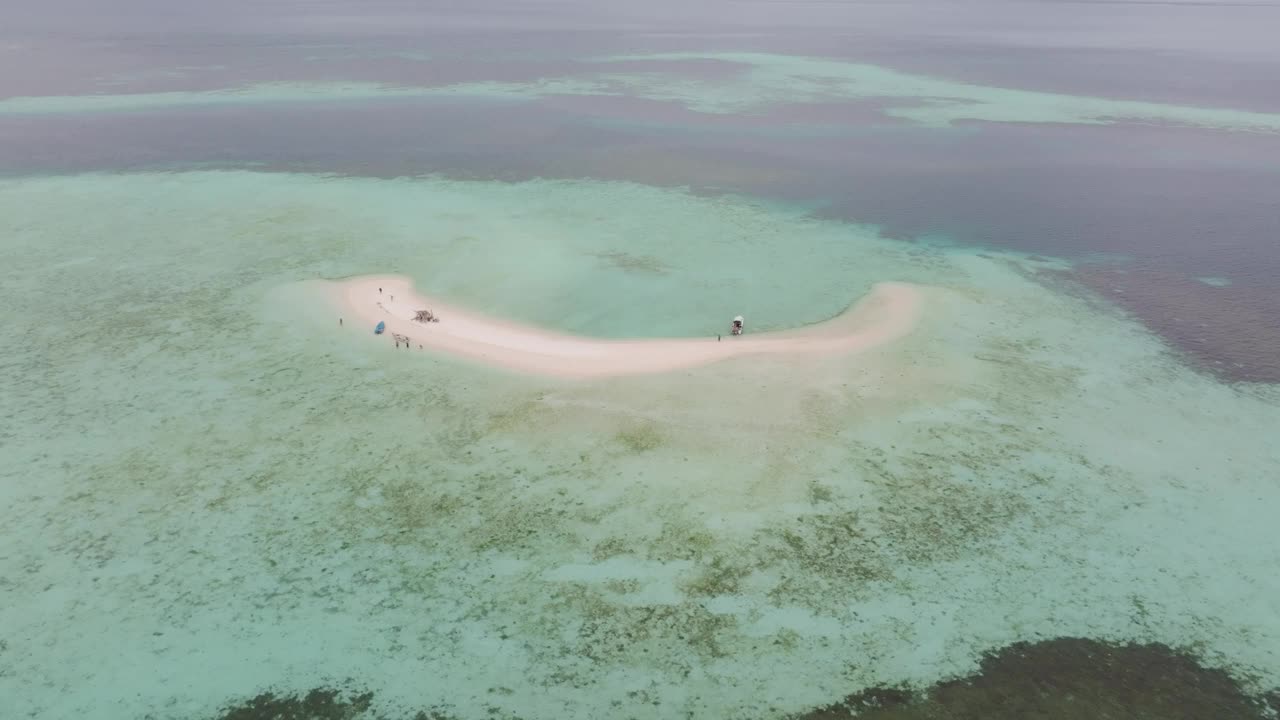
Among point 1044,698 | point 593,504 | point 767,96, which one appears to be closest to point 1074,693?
point 1044,698

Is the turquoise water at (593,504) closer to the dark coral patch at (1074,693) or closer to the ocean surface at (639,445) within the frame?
the ocean surface at (639,445)

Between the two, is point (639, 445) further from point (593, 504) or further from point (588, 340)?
point (588, 340)

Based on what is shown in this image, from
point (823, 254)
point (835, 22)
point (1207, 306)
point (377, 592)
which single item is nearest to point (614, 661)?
point (377, 592)

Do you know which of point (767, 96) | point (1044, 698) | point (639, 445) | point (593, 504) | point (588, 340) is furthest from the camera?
point (767, 96)

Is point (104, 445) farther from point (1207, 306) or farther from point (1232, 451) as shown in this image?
point (1207, 306)

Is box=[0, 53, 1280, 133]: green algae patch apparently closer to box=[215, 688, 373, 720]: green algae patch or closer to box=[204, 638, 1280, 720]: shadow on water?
box=[204, 638, 1280, 720]: shadow on water

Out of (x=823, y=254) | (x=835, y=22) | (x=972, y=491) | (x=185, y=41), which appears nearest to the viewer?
(x=972, y=491)
